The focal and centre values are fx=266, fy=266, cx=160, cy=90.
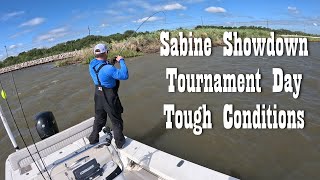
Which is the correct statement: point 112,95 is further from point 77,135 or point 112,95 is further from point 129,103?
point 129,103

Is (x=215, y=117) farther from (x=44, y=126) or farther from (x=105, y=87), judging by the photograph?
(x=44, y=126)

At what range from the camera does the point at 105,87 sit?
13.4 feet

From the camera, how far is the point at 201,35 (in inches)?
964

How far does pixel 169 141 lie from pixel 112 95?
7.68 feet

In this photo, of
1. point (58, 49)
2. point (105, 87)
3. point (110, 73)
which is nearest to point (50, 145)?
point (105, 87)

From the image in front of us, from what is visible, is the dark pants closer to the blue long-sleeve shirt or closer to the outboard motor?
the blue long-sleeve shirt

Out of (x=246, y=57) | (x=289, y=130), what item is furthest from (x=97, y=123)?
(x=246, y=57)

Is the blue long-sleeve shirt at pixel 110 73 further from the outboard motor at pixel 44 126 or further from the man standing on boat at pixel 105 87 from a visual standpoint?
the outboard motor at pixel 44 126

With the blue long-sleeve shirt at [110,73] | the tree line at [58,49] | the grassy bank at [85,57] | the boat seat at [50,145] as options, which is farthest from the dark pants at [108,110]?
the tree line at [58,49]

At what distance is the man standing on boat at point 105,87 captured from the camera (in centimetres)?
391

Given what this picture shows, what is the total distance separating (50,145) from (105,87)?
1466 millimetres

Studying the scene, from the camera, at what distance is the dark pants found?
4.16 m

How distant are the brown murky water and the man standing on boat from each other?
172 centimetres

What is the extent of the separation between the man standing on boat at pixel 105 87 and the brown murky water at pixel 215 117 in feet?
5.63
